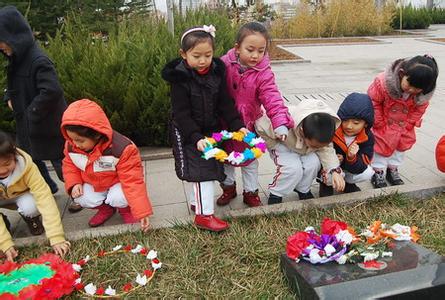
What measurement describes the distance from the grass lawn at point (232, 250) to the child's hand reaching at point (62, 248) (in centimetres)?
5

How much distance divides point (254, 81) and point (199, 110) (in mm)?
441

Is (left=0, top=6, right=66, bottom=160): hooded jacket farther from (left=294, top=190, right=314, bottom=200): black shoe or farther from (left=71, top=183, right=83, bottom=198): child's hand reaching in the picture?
(left=294, top=190, right=314, bottom=200): black shoe

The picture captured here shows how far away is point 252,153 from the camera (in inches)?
105

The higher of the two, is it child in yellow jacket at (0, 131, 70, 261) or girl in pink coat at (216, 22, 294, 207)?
girl in pink coat at (216, 22, 294, 207)

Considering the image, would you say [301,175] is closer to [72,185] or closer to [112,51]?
[72,185]

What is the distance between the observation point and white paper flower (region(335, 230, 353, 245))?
2357mm

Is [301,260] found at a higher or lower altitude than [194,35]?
lower

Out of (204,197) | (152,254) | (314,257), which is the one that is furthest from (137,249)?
(314,257)

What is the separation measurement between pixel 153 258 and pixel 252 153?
2.95 ft

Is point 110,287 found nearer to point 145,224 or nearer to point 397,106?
point 145,224

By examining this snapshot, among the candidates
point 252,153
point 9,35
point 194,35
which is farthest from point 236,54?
point 9,35

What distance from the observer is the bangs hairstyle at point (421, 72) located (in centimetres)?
299

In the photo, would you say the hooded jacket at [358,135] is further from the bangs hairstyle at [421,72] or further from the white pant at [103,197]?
the white pant at [103,197]

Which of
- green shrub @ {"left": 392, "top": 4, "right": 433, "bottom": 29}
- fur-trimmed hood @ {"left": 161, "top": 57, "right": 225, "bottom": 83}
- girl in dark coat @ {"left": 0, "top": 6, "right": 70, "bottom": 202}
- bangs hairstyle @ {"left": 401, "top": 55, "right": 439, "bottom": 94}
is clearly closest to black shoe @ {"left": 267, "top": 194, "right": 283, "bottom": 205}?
fur-trimmed hood @ {"left": 161, "top": 57, "right": 225, "bottom": 83}
